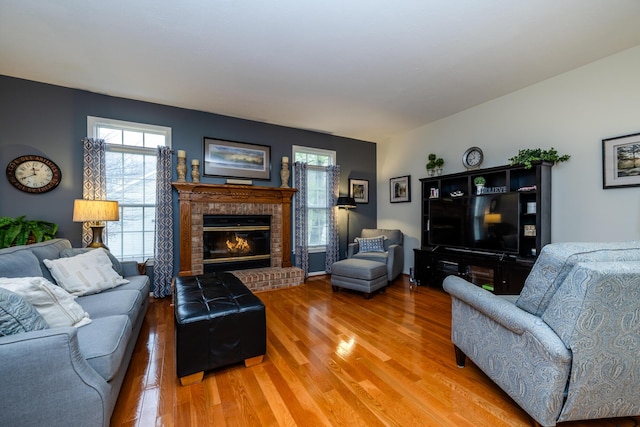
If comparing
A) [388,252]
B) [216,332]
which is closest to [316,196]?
[388,252]

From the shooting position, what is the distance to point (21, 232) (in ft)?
9.06

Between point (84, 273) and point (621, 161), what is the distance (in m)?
5.10

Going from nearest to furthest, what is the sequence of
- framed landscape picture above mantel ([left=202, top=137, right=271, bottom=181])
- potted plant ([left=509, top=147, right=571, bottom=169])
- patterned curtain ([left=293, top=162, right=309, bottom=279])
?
potted plant ([left=509, top=147, right=571, bottom=169])
framed landscape picture above mantel ([left=202, top=137, right=271, bottom=181])
patterned curtain ([left=293, top=162, right=309, bottom=279])

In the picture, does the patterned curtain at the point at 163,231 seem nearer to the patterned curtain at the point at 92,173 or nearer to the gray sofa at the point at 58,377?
the patterned curtain at the point at 92,173

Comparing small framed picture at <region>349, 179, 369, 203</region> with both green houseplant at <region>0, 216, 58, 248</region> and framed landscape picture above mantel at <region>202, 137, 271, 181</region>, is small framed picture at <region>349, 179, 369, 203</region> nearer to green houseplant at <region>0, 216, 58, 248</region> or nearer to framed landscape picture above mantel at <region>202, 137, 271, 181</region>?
framed landscape picture above mantel at <region>202, 137, 271, 181</region>

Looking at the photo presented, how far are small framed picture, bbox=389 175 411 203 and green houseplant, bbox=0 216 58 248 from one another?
508cm

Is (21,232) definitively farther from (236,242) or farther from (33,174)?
(236,242)

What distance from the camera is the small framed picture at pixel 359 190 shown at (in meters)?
5.41

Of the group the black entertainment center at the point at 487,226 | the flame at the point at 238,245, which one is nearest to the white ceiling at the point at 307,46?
the black entertainment center at the point at 487,226

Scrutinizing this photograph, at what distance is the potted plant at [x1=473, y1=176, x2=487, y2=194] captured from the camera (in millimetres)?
3600

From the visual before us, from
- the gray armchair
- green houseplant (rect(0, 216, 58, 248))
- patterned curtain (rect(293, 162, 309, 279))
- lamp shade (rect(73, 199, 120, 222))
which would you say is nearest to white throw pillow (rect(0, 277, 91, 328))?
lamp shade (rect(73, 199, 120, 222))

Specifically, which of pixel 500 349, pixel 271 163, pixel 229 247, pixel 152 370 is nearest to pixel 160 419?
pixel 152 370

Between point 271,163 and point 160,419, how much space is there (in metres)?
3.68

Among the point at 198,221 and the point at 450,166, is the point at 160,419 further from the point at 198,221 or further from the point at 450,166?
the point at 450,166
